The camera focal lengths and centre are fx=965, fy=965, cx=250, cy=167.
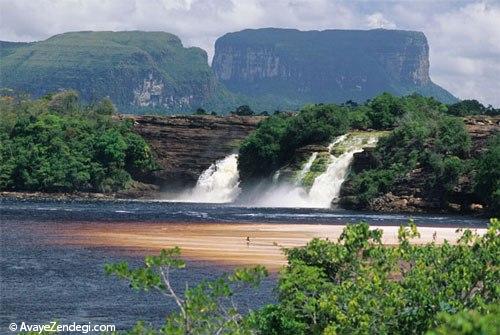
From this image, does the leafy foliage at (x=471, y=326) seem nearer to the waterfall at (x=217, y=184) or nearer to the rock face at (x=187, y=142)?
the waterfall at (x=217, y=184)

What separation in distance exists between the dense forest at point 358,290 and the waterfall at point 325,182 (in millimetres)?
68651

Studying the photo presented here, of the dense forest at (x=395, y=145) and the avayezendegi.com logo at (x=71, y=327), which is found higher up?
the dense forest at (x=395, y=145)

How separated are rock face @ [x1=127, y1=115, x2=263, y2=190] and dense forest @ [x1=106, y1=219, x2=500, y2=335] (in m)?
92.9

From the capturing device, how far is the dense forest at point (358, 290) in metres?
15.2

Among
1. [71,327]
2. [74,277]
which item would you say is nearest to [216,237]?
[74,277]

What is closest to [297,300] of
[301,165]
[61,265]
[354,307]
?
[354,307]

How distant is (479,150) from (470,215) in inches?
311

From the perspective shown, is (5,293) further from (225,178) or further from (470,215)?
(225,178)

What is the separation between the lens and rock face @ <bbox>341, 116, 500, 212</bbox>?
78.4 m

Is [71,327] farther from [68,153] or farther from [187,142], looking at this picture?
[187,142]

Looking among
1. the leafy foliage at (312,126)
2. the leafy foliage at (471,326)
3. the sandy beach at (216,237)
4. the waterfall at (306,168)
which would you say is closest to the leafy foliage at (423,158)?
the waterfall at (306,168)

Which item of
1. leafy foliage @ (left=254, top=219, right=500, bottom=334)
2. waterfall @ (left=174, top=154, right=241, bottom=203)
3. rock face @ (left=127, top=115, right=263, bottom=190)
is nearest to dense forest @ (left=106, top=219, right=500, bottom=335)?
leafy foliage @ (left=254, top=219, right=500, bottom=334)

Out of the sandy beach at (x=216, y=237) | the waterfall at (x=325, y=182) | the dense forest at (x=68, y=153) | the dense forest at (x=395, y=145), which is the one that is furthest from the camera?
the dense forest at (x=68, y=153)

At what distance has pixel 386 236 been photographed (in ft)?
168
